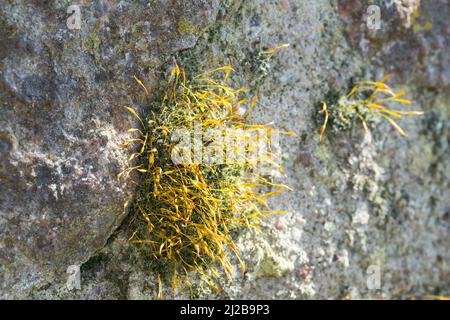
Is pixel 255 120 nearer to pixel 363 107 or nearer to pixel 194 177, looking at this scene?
pixel 194 177

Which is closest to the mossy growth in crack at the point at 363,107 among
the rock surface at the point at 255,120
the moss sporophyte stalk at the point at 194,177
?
the rock surface at the point at 255,120

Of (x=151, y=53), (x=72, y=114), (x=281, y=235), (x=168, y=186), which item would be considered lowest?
(x=281, y=235)

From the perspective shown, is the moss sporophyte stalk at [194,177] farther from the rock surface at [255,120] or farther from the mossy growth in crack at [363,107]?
the mossy growth in crack at [363,107]

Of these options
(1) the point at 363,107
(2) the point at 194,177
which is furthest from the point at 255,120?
(1) the point at 363,107

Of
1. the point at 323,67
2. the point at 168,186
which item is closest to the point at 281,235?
the point at 168,186

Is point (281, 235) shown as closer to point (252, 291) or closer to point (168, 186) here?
point (252, 291)
